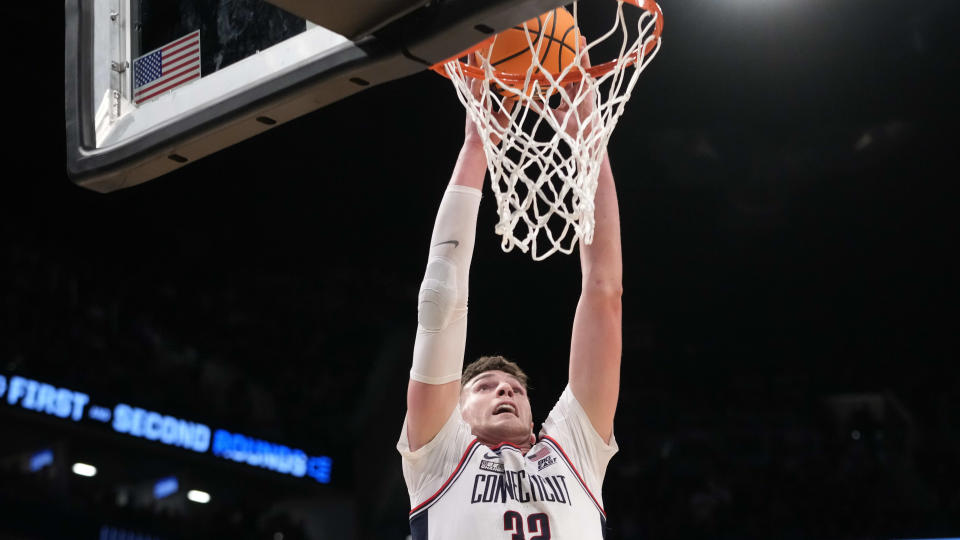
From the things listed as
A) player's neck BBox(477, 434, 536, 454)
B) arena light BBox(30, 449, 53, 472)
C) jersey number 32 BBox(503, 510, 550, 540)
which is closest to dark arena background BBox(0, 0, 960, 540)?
arena light BBox(30, 449, 53, 472)

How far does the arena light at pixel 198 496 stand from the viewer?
8.68m

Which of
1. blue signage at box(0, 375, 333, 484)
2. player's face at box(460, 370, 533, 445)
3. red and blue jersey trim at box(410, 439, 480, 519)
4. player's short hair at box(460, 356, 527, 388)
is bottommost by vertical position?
red and blue jersey trim at box(410, 439, 480, 519)

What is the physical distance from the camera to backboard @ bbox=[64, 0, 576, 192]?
1.82 m

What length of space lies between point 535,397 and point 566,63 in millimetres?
6715

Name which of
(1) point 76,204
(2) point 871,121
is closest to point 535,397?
(2) point 871,121

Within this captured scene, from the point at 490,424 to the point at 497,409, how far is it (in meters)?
0.05

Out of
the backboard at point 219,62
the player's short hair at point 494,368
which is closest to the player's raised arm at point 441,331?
the player's short hair at point 494,368

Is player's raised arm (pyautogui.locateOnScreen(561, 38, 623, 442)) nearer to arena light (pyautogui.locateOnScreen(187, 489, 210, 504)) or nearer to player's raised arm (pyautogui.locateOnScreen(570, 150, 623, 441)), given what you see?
player's raised arm (pyautogui.locateOnScreen(570, 150, 623, 441))

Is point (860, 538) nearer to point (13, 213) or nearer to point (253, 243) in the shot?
point (253, 243)

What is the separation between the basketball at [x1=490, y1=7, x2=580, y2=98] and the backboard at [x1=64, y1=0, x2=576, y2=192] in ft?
2.34

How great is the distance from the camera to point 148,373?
8.39 m

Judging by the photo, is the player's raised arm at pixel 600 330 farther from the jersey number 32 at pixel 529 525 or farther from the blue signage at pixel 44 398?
the blue signage at pixel 44 398

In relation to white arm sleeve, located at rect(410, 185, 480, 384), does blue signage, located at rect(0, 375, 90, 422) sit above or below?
above

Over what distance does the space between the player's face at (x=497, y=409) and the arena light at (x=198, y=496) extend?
6.45m
